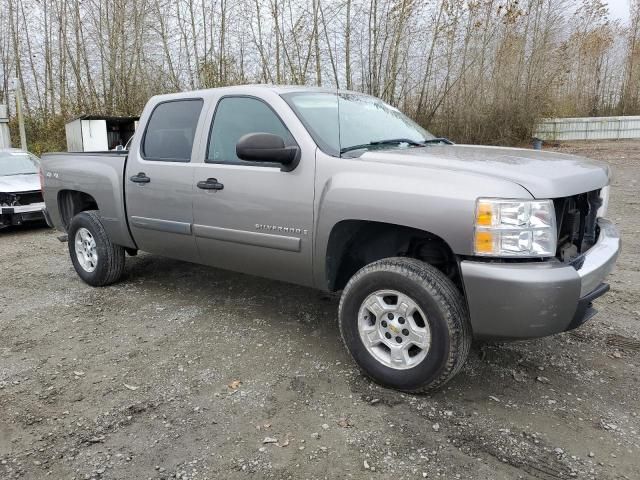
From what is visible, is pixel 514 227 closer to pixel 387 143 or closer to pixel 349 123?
pixel 387 143

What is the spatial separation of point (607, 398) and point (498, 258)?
115 cm

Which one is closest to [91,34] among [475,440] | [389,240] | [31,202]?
[31,202]

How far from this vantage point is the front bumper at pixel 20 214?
8.49 m

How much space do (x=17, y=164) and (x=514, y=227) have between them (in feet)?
32.0

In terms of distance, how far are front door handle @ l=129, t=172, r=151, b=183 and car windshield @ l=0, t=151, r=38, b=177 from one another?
6044 mm

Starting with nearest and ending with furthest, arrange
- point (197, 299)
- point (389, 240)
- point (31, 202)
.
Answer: point (389, 240)
point (197, 299)
point (31, 202)

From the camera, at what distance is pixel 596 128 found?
58.5 ft

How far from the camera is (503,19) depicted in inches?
566

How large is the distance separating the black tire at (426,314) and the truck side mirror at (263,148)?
3.04 ft

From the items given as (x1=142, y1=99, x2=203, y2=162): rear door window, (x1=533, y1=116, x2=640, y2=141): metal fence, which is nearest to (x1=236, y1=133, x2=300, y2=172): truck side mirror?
(x1=142, y1=99, x2=203, y2=162): rear door window

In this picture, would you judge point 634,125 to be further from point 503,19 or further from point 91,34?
point 91,34

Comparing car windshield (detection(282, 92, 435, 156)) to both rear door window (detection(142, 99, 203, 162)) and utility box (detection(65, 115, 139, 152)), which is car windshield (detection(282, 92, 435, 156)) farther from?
utility box (detection(65, 115, 139, 152))

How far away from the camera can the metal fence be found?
1689 centimetres

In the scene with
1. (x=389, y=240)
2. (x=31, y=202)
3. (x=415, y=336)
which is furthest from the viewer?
(x=31, y=202)
